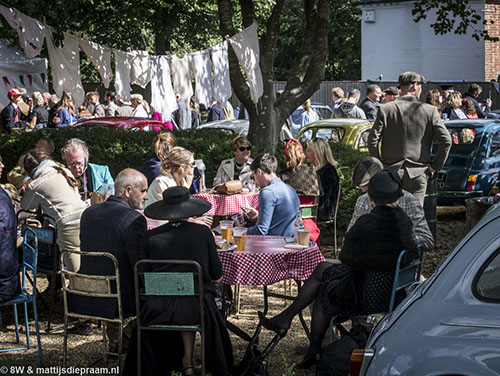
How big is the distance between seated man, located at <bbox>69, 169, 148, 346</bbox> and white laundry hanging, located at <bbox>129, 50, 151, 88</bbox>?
5.75m

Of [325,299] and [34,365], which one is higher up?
[325,299]

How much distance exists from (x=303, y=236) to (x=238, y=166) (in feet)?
11.9

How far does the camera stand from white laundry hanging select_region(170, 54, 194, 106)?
12.4 m

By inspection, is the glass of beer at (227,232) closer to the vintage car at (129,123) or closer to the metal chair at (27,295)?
the metal chair at (27,295)

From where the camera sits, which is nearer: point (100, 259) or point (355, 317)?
point (355, 317)

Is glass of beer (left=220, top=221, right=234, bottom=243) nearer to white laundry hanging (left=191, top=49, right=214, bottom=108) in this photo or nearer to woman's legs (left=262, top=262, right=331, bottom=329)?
woman's legs (left=262, top=262, right=331, bottom=329)

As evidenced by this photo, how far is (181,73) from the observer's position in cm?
1241

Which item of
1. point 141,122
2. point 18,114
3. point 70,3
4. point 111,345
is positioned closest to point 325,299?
point 111,345

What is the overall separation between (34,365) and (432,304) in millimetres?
3847

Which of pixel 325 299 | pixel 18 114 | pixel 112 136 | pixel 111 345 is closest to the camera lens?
pixel 325 299

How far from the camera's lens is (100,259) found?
6422mm

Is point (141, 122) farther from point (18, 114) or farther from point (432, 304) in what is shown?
point (432, 304)

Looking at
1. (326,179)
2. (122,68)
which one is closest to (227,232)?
(326,179)

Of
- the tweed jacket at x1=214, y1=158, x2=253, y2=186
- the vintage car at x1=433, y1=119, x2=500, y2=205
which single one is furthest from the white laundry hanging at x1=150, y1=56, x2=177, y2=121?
the vintage car at x1=433, y1=119, x2=500, y2=205
